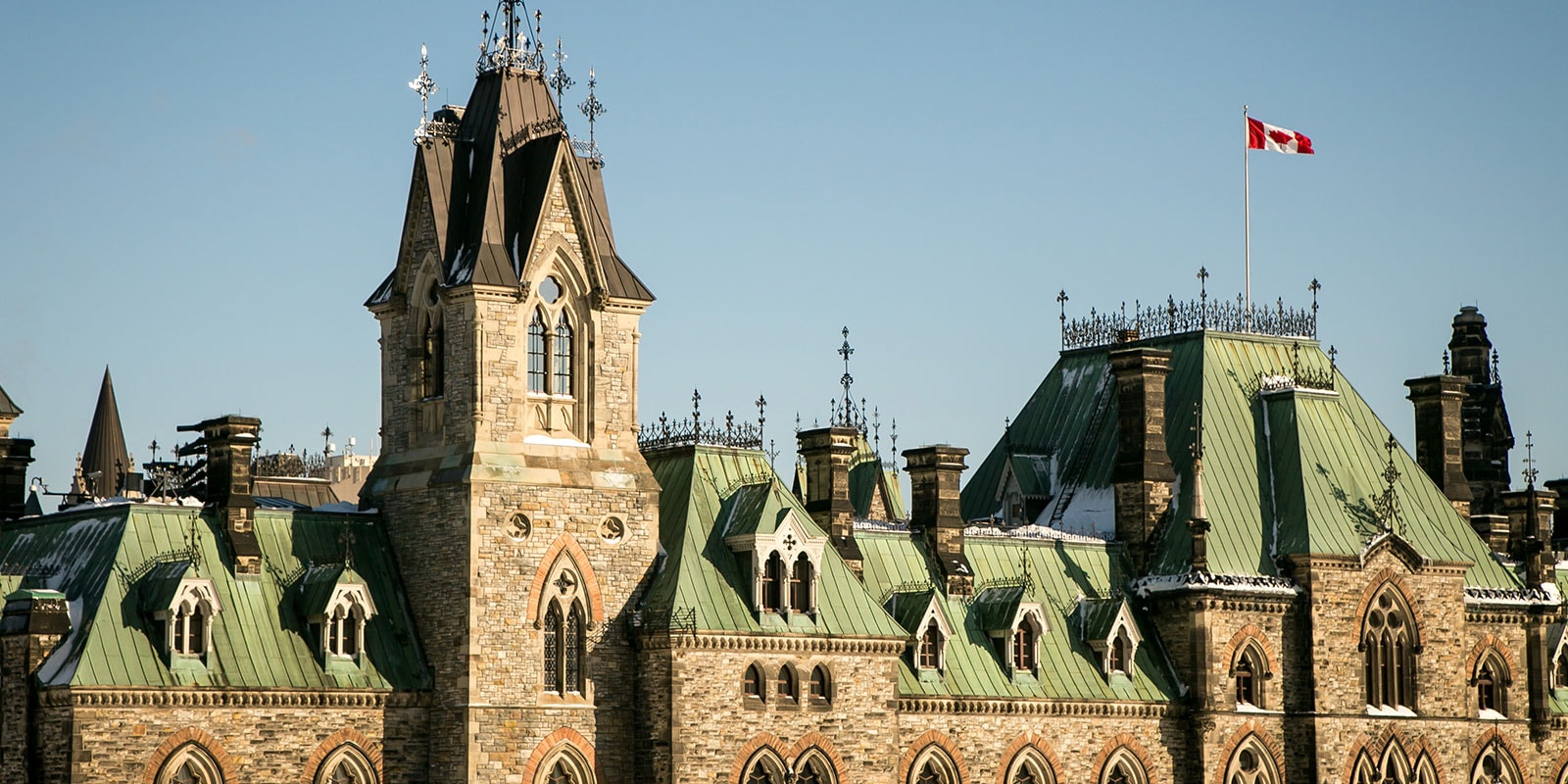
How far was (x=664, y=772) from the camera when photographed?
3145 inches

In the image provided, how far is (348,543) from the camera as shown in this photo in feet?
263

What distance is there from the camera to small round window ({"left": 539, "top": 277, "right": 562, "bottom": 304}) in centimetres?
8206

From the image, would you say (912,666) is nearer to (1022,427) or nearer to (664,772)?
(664,772)

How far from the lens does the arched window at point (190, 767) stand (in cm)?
7412

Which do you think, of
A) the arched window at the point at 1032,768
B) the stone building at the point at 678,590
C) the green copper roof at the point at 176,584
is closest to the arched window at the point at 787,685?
the stone building at the point at 678,590

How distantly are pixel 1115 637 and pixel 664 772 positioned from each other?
17467mm

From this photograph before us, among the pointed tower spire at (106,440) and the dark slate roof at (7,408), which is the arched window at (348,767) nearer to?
the dark slate roof at (7,408)

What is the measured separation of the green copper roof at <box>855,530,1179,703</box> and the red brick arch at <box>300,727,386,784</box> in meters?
16.3

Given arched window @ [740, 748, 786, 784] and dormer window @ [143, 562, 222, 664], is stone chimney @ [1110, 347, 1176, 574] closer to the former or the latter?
arched window @ [740, 748, 786, 784]

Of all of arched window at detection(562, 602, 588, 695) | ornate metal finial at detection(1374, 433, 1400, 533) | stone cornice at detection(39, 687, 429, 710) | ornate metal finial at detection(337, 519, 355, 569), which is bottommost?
stone cornice at detection(39, 687, 429, 710)

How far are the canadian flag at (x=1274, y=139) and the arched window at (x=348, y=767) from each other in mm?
39389

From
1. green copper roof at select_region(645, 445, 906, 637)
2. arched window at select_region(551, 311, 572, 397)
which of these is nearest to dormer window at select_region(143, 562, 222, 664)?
arched window at select_region(551, 311, 572, 397)

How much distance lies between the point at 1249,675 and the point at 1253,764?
275cm

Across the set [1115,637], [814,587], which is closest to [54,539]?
[814,587]
